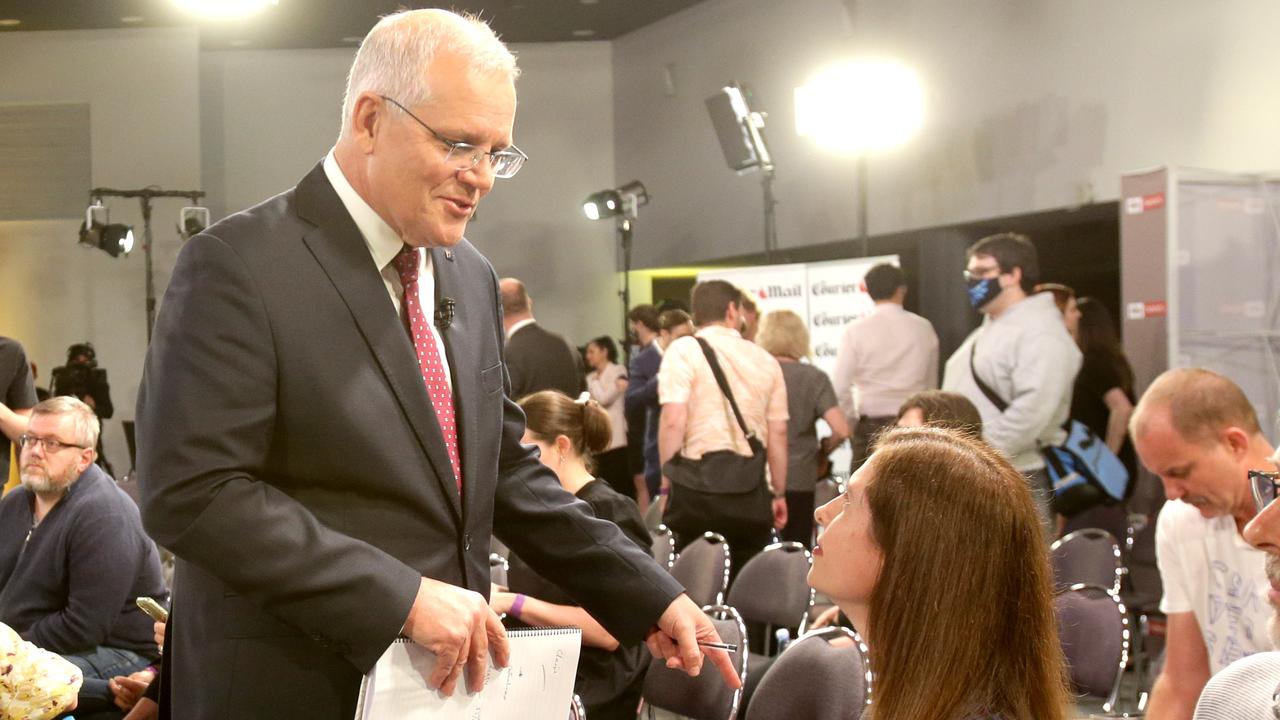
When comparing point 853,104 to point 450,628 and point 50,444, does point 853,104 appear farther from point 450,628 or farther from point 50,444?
point 450,628

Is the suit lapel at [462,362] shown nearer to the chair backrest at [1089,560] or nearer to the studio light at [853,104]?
the chair backrest at [1089,560]

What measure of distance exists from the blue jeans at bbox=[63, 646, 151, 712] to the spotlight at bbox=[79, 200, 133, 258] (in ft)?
26.8

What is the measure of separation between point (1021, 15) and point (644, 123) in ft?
16.6

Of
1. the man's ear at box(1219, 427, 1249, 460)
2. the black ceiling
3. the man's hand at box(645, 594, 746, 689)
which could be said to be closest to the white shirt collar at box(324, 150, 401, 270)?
the man's hand at box(645, 594, 746, 689)

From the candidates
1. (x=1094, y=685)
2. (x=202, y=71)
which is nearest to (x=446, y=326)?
(x=1094, y=685)

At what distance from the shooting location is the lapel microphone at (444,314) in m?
1.66

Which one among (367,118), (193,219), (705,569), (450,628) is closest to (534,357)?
(705,569)

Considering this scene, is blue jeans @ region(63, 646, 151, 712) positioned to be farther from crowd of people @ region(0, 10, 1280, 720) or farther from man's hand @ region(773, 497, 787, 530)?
man's hand @ region(773, 497, 787, 530)

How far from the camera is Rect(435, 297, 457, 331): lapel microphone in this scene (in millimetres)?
1661

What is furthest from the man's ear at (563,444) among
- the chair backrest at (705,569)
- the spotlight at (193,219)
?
the spotlight at (193,219)

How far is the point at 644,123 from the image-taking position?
12.7 m

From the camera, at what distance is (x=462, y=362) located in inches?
65.4

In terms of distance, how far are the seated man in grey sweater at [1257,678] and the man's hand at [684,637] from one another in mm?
701

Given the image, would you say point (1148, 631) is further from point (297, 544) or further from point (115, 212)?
point (115, 212)
